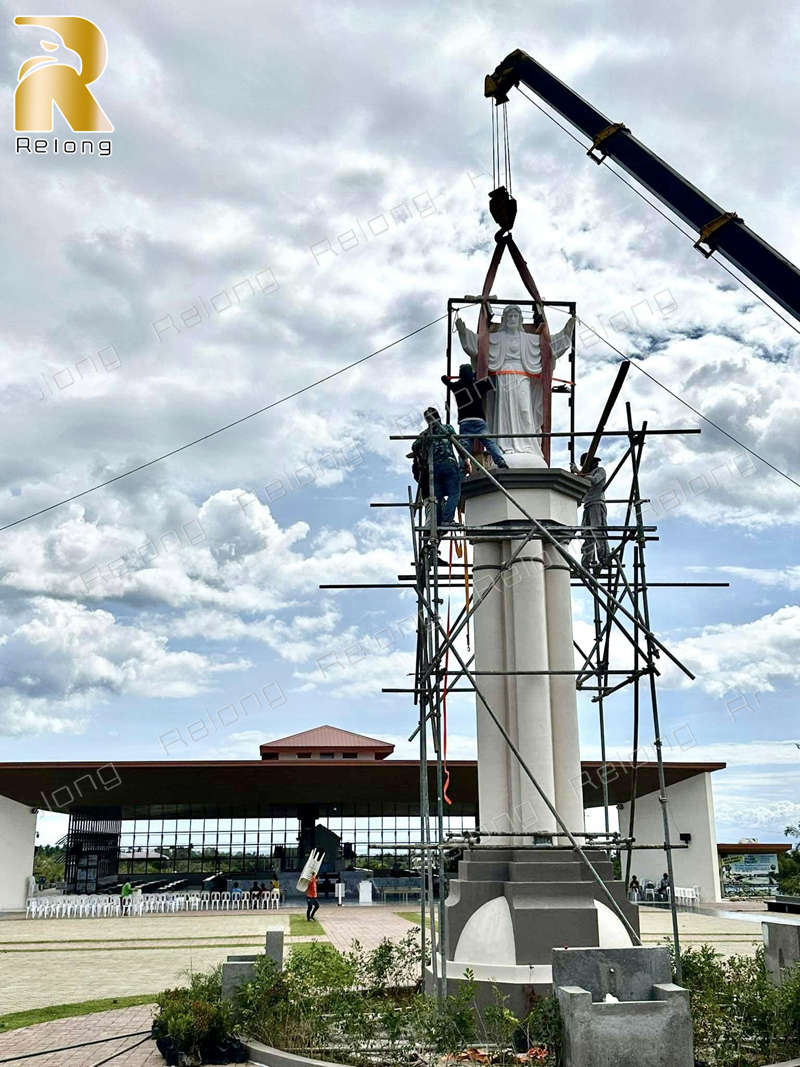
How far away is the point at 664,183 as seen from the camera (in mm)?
16125

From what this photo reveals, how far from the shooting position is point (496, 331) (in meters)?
15.2

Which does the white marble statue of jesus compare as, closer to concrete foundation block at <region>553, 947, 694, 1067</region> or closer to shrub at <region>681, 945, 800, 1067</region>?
shrub at <region>681, 945, 800, 1067</region>

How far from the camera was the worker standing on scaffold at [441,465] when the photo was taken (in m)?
13.5

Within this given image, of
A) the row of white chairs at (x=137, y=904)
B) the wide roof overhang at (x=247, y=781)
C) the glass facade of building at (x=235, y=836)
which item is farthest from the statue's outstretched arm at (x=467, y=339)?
the glass facade of building at (x=235, y=836)

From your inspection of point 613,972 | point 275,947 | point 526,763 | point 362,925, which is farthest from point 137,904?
point 613,972

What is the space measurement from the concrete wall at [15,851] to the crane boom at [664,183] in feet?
108

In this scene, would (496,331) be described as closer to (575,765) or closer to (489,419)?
(489,419)

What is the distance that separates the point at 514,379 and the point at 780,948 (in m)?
8.68

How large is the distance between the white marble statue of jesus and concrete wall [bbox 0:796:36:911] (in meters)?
31.5

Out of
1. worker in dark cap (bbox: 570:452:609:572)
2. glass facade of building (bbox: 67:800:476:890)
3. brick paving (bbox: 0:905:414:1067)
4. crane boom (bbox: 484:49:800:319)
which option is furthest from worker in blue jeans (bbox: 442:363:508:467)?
glass facade of building (bbox: 67:800:476:890)

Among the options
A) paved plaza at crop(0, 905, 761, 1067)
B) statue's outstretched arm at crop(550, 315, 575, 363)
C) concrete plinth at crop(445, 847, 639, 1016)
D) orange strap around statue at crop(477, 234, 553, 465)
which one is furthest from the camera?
statue's outstretched arm at crop(550, 315, 575, 363)

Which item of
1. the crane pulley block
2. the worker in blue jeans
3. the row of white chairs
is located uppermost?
the crane pulley block

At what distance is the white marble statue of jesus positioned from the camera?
14.8 metres

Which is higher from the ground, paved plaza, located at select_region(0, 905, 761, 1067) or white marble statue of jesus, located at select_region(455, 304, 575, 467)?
white marble statue of jesus, located at select_region(455, 304, 575, 467)
